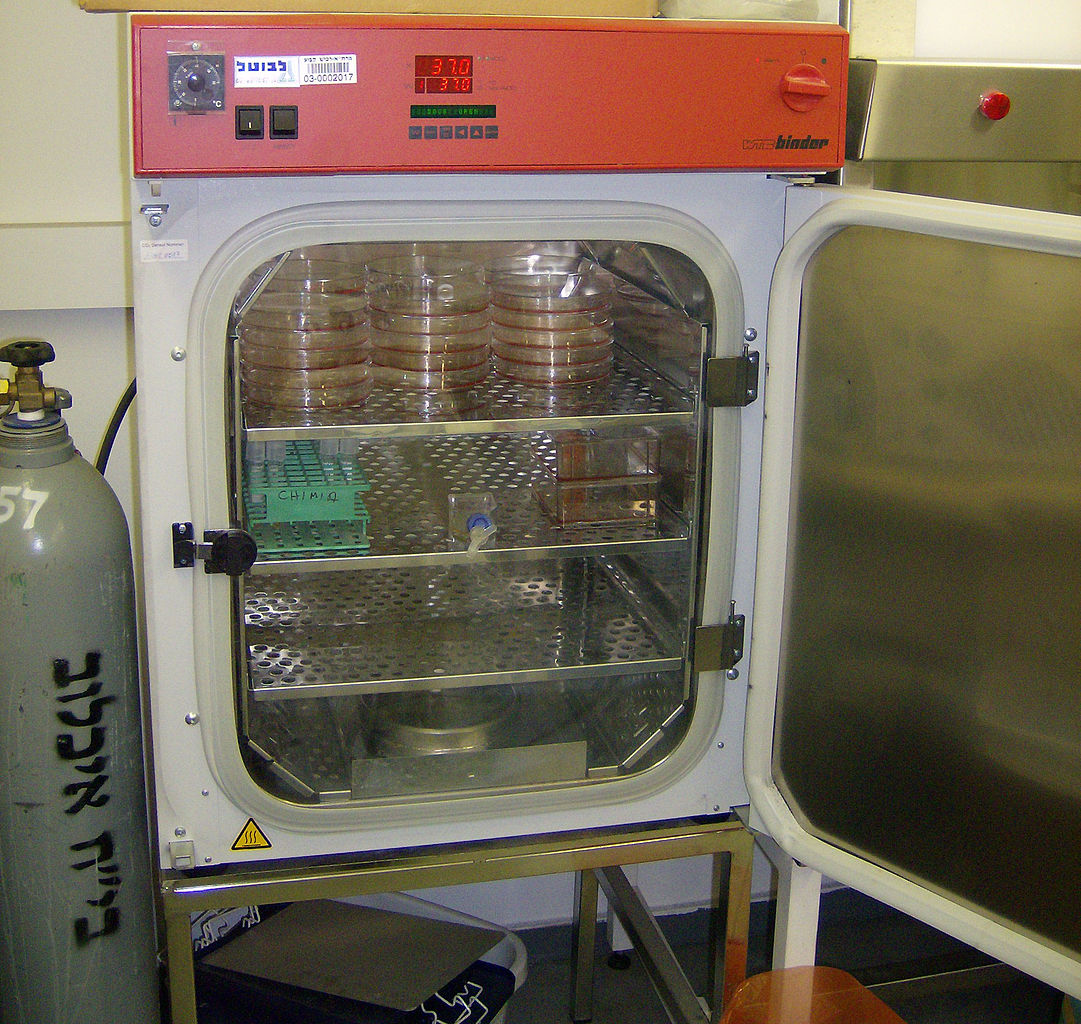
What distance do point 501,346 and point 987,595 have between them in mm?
834

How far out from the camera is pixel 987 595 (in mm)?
1270

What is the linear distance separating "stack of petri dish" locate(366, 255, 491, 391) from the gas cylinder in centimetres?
46

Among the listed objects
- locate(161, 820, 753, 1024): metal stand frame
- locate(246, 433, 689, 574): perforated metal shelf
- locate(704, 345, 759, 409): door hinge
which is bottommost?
locate(161, 820, 753, 1024): metal stand frame

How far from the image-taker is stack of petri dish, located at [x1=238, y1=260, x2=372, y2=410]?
161 centimetres

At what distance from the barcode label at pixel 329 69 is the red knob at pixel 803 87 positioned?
18.7 inches

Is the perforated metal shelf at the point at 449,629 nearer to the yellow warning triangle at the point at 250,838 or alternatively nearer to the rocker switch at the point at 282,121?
the yellow warning triangle at the point at 250,838

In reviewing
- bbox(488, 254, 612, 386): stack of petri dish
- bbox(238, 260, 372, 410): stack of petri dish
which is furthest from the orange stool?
bbox(238, 260, 372, 410): stack of petri dish

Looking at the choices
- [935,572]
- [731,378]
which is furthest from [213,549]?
[935,572]

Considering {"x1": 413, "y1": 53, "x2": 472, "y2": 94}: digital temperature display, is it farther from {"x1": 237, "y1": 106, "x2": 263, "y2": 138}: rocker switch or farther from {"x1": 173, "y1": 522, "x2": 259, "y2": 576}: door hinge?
{"x1": 173, "y1": 522, "x2": 259, "y2": 576}: door hinge

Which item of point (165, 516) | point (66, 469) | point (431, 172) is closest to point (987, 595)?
point (431, 172)

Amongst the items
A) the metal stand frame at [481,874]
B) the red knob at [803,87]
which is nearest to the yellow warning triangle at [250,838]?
the metal stand frame at [481,874]

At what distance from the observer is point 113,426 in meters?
1.89

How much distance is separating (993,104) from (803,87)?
31cm

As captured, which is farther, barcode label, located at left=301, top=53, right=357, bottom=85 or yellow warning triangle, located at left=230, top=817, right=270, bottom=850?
yellow warning triangle, located at left=230, top=817, right=270, bottom=850
